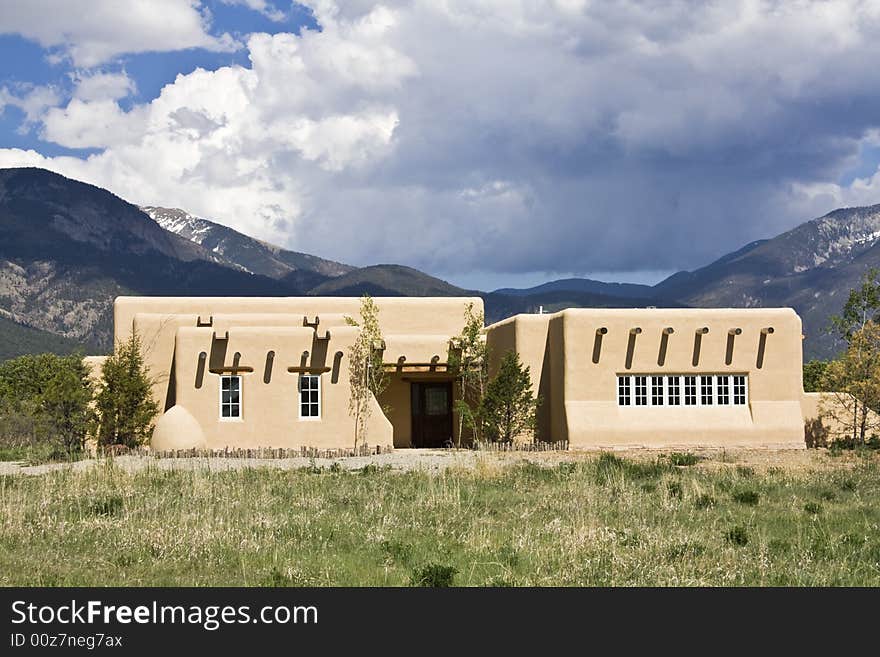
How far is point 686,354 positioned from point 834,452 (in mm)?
5133

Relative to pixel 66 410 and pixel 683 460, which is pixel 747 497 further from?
pixel 66 410

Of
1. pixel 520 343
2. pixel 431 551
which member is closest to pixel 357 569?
pixel 431 551

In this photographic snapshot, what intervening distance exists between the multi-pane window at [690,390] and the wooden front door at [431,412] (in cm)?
784

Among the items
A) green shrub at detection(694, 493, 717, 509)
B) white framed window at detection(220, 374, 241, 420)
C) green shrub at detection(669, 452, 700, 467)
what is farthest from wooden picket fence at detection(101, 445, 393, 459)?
green shrub at detection(694, 493, 717, 509)

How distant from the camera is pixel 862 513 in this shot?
15.5 meters

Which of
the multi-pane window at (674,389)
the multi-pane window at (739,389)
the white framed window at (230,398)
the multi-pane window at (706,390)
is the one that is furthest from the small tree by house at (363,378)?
the multi-pane window at (739,389)

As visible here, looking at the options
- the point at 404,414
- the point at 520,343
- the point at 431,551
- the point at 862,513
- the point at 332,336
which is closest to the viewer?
the point at 431,551

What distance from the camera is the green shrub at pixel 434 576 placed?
10406mm

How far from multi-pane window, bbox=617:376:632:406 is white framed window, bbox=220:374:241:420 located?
11.1m

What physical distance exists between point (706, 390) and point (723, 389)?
21.1 inches

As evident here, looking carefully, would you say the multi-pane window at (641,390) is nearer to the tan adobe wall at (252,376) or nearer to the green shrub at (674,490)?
the tan adobe wall at (252,376)

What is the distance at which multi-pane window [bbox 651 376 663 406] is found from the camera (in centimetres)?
3092

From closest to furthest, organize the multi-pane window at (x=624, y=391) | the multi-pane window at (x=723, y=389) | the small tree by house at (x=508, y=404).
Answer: the small tree by house at (x=508, y=404), the multi-pane window at (x=624, y=391), the multi-pane window at (x=723, y=389)
